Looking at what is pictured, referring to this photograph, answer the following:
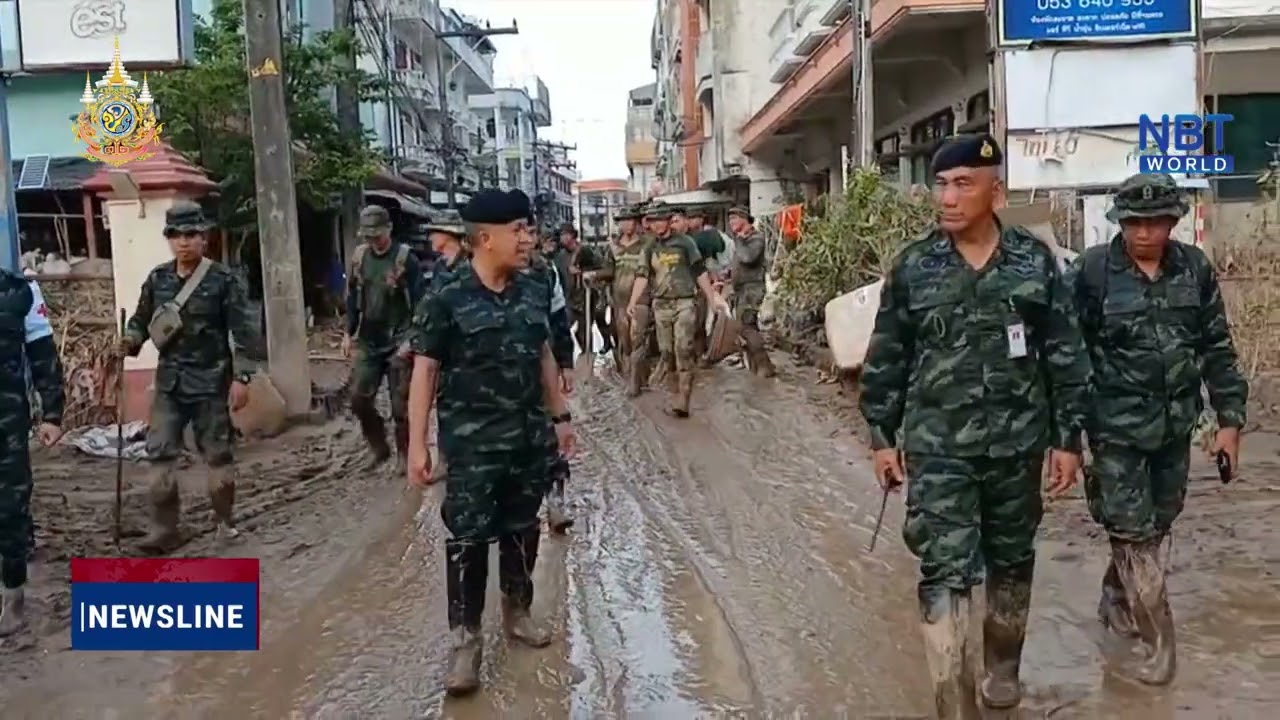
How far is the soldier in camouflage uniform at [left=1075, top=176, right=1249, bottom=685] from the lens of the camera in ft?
14.1

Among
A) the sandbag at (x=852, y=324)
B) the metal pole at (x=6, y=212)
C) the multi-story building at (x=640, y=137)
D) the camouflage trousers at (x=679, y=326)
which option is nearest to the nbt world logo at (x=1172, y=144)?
the sandbag at (x=852, y=324)

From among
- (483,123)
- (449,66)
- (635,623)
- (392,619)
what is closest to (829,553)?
(635,623)

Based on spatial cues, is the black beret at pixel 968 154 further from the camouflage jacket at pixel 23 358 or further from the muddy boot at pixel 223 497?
the muddy boot at pixel 223 497

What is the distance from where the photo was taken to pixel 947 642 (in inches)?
150

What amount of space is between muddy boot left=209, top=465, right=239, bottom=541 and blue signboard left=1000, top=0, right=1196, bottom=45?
6.10 m

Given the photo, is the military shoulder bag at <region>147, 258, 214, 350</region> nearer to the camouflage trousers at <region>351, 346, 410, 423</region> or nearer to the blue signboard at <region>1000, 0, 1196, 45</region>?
the camouflage trousers at <region>351, 346, 410, 423</region>

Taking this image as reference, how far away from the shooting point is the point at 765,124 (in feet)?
84.4

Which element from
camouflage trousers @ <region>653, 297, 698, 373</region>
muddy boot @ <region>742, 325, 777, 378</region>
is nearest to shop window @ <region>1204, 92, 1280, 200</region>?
muddy boot @ <region>742, 325, 777, 378</region>

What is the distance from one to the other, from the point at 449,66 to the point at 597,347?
34617mm

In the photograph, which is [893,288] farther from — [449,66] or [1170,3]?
[449,66]

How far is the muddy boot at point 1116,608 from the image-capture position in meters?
4.79

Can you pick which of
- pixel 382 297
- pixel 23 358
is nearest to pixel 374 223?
pixel 382 297

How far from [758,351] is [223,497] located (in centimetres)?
684

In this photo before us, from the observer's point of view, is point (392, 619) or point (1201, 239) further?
point (1201, 239)
